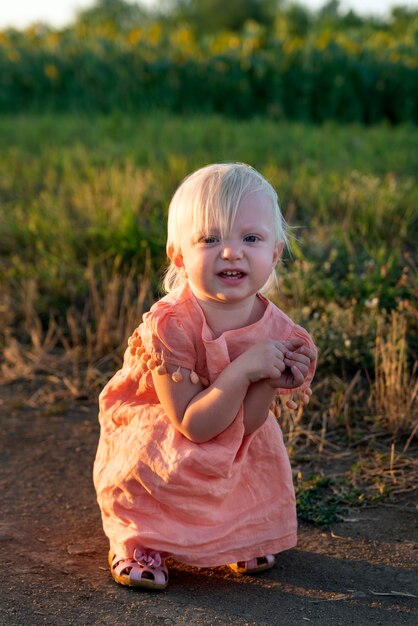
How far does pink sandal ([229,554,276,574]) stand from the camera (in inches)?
128

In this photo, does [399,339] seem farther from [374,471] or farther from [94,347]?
[94,347]

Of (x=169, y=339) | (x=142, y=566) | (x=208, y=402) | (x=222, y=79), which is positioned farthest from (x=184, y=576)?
(x=222, y=79)

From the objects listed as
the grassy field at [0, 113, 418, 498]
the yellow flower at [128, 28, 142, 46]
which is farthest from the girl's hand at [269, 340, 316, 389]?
the yellow flower at [128, 28, 142, 46]

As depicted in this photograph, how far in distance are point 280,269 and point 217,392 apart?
251 cm

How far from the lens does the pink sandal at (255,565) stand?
3.26 metres

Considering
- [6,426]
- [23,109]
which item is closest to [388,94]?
[23,109]

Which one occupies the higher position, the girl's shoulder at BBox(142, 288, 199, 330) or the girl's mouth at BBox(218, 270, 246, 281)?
the girl's mouth at BBox(218, 270, 246, 281)

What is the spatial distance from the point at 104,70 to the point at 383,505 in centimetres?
934

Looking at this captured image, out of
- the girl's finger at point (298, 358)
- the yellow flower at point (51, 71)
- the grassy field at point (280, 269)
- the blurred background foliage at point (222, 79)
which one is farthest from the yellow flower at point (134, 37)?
the girl's finger at point (298, 358)

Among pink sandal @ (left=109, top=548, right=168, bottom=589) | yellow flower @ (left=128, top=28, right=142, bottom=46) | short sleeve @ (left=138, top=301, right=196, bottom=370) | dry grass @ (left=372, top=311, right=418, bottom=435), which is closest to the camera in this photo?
short sleeve @ (left=138, top=301, right=196, bottom=370)

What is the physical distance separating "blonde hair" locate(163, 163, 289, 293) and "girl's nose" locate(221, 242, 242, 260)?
41mm

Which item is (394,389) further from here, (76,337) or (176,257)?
(76,337)

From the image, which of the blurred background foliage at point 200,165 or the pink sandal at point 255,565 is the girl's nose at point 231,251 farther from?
the blurred background foliage at point 200,165

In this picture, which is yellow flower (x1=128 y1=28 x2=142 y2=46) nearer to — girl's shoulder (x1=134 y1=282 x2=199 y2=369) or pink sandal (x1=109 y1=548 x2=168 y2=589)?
girl's shoulder (x1=134 y1=282 x2=199 y2=369)
